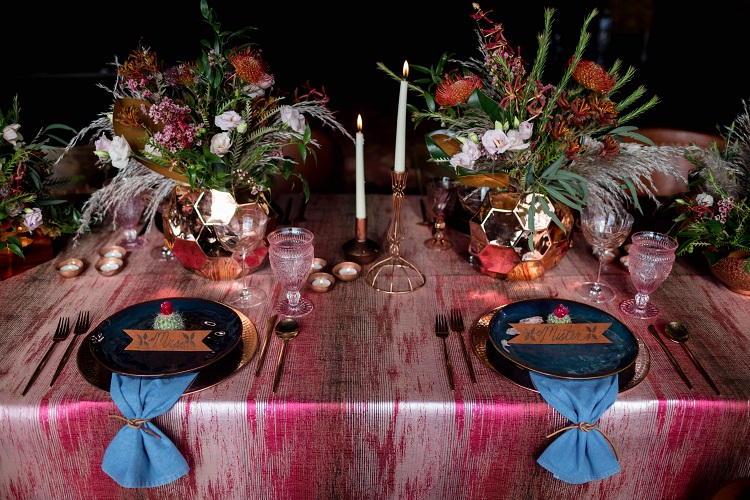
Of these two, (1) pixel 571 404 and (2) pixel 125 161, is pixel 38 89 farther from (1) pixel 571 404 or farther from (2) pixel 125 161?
(1) pixel 571 404

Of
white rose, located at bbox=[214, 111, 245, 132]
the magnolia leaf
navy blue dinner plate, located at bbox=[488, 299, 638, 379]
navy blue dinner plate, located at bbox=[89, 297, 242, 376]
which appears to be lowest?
navy blue dinner plate, located at bbox=[89, 297, 242, 376]

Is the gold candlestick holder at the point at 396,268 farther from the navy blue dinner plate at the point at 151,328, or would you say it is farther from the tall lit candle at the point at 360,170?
the navy blue dinner plate at the point at 151,328

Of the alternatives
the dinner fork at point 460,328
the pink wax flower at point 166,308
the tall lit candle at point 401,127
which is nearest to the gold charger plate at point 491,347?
the dinner fork at point 460,328

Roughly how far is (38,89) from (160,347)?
3.87 m

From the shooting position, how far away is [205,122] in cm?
121

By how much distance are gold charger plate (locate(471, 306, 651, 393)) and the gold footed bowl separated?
1.02ft

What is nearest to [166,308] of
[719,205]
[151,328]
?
[151,328]

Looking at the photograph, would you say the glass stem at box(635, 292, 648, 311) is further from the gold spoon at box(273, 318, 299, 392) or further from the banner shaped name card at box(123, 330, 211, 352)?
the banner shaped name card at box(123, 330, 211, 352)

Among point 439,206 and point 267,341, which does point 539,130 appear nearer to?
point 439,206

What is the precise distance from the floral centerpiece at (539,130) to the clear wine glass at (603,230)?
3 centimetres

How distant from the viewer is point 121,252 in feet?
4.68

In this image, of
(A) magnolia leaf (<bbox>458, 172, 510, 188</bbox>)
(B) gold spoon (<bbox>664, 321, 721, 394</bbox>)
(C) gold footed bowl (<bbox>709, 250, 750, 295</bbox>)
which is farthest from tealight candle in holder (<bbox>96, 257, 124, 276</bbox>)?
(C) gold footed bowl (<bbox>709, 250, 750, 295</bbox>)

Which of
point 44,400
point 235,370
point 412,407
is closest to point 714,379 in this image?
point 412,407

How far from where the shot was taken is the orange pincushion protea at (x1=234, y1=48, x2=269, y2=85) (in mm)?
1154
